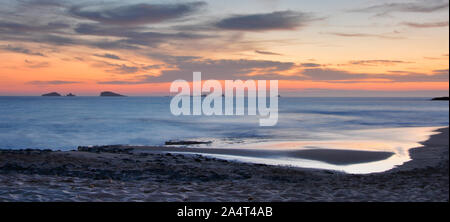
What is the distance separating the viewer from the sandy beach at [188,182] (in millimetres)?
8031

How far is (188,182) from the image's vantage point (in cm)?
1067

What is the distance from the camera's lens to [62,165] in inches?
485

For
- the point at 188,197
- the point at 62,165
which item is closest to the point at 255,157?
the point at 62,165

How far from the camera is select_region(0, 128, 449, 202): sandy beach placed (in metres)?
8.03

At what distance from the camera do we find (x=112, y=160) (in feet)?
46.9

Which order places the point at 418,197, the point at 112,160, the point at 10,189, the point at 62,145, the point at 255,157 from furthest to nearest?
the point at 62,145 < the point at 255,157 < the point at 112,160 < the point at 418,197 < the point at 10,189
